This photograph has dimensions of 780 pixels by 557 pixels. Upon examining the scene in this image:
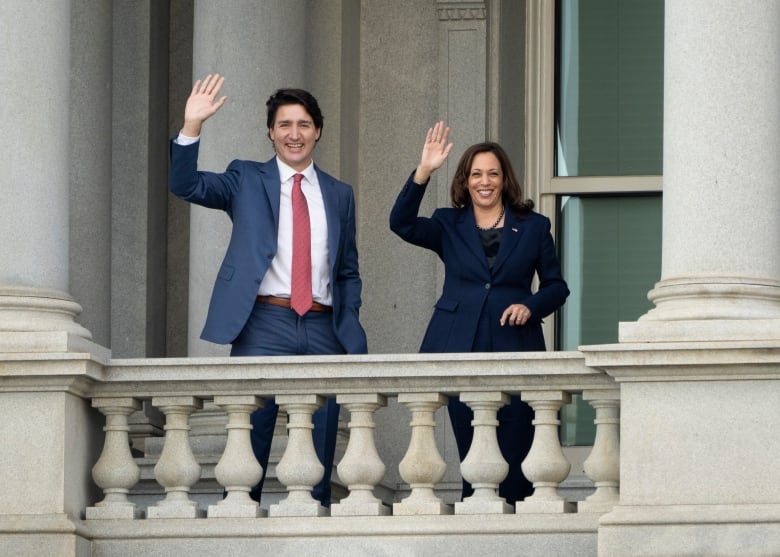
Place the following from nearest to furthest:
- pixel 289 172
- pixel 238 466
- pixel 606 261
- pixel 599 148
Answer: pixel 238 466 → pixel 289 172 → pixel 606 261 → pixel 599 148

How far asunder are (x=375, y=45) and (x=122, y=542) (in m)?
6.13

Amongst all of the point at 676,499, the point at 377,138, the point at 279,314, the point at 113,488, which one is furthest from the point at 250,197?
the point at 377,138

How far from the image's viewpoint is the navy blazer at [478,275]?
15.2 meters

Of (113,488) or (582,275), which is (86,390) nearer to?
(113,488)

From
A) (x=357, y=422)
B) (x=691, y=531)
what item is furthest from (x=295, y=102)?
(x=691, y=531)

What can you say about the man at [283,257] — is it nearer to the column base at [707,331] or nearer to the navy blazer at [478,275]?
the navy blazer at [478,275]

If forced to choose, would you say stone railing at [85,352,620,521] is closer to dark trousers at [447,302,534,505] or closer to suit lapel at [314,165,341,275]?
dark trousers at [447,302,534,505]

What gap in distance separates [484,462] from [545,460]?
0.35 metres

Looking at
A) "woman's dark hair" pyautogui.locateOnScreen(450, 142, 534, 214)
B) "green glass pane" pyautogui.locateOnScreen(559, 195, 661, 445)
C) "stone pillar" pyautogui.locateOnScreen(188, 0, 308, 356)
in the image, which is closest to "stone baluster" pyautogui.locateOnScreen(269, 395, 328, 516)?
"woman's dark hair" pyautogui.locateOnScreen(450, 142, 534, 214)

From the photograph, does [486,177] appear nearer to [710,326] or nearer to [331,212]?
[331,212]

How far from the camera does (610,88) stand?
19.5 metres

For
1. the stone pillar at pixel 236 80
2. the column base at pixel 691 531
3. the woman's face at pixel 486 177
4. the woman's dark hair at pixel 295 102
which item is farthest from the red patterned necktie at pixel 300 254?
the stone pillar at pixel 236 80

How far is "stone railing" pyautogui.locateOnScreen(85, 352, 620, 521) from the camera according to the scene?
14.5m

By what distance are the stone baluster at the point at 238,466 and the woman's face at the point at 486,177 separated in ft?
6.02
